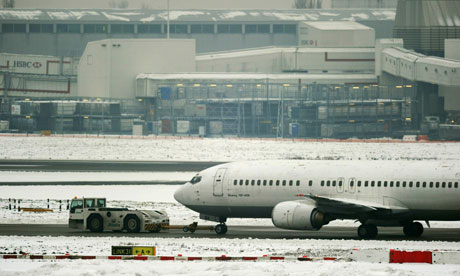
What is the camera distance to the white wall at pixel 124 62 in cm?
13450

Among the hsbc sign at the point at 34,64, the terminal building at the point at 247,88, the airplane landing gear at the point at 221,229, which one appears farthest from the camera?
the hsbc sign at the point at 34,64

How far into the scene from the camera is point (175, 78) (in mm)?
131250

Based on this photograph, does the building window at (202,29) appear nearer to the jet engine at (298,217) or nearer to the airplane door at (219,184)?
the airplane door at (219,184)

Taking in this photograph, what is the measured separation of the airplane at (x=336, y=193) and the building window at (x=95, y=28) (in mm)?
133531

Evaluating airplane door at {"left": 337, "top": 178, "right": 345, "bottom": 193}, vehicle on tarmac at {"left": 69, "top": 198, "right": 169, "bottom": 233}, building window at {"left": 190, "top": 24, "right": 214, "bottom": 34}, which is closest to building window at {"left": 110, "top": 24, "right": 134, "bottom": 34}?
building window at {"left": 190, "top": 24, "right": 214, "bottom": 34}

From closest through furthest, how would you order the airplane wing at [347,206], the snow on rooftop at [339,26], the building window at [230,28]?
1. the airplane wing at [347,206]
2. the snow on rooftop at [339,26]
3. the building window at [230,28]

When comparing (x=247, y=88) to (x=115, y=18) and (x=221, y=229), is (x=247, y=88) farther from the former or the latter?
(x=221, y=229)

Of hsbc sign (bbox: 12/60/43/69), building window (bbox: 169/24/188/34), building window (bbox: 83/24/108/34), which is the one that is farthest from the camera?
building window (bbox: 83/24/108/34)

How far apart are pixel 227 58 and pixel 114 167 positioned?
70.8 metres

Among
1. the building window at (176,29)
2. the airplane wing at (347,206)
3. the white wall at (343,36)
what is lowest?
the airplane wing at (347,206)

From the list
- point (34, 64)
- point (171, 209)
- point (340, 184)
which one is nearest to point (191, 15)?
point (34, 64)

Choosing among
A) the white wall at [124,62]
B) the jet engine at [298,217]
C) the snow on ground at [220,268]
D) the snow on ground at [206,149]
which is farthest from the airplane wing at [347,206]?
the white wall at [124,62]

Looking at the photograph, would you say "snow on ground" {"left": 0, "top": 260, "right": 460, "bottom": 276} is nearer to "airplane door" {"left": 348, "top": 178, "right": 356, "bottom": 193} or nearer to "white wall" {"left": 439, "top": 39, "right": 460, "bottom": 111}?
"airplane door" {"left": 348, "top": 178, "right": 356, "bottom": 193}

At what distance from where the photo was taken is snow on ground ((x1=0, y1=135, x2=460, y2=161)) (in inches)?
3438
